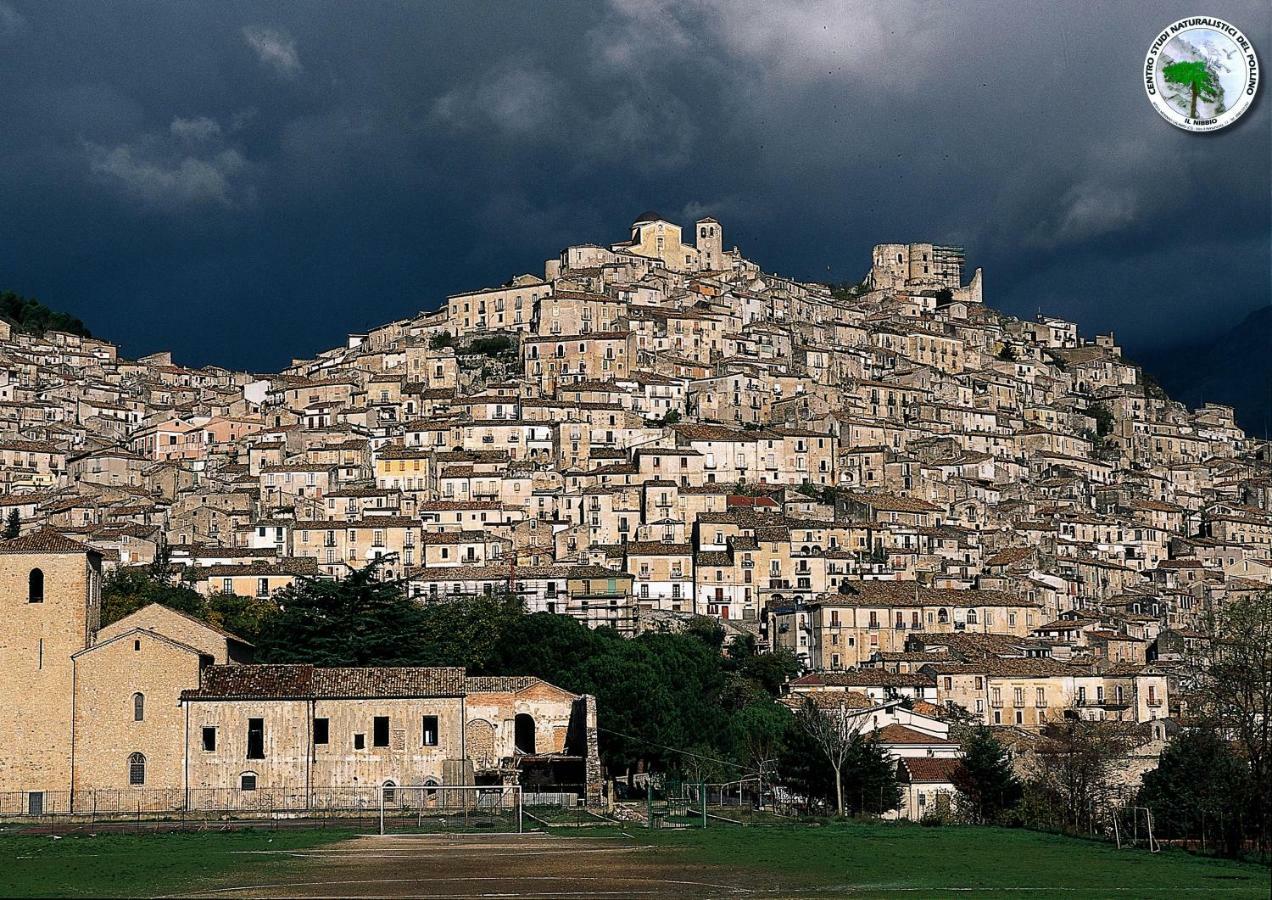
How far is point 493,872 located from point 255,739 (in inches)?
710

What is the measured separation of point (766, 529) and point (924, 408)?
32507 mm

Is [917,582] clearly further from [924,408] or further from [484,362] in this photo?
[484,362]

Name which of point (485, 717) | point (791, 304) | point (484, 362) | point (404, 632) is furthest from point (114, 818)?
point (791, 304)

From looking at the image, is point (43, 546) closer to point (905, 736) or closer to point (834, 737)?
point (834, 737)

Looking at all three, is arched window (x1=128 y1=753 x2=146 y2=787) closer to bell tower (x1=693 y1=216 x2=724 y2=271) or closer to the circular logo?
the circular logo

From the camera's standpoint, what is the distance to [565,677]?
187 ft

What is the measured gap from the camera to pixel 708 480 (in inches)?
3866

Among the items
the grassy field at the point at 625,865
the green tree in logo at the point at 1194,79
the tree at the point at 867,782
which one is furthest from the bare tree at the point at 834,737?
the green tree in logo at the point at 1194,79

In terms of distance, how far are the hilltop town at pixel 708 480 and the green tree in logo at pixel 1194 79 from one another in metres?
25.9

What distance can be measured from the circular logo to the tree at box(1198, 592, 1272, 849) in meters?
13.7

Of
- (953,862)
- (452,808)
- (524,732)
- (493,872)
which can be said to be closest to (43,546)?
(452,808)

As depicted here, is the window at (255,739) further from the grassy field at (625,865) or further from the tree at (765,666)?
the tree at (765,666)

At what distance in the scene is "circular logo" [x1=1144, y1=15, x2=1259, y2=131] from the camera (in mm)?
30328

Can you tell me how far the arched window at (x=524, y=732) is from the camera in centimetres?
5091
